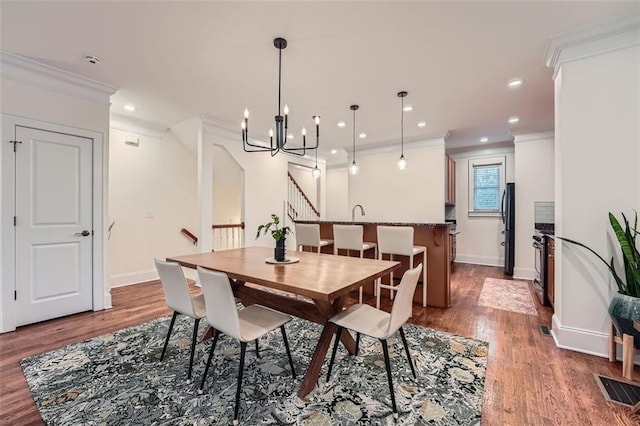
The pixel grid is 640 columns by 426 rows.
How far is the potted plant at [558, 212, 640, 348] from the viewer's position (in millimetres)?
2029

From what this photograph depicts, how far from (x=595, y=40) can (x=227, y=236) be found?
5188 mm

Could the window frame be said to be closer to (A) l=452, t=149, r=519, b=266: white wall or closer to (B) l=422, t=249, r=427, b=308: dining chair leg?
(A) l=452, t=149, r=519, b=266: white wall

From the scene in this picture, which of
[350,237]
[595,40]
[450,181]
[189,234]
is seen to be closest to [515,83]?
[595,40]

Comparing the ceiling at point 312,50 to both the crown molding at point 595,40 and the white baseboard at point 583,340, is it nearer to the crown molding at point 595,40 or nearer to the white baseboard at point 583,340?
the crown molding at point 595,40

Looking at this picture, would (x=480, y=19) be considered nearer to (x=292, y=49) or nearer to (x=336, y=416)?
(x=292, y=49)

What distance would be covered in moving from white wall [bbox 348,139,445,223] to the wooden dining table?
355 centimetres

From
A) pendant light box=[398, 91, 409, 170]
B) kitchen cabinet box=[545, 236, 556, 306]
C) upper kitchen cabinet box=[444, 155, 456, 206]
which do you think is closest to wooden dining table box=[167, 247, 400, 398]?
pendant light box=[398, 91, 409, 170]

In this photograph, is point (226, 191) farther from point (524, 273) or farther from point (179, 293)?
point (524, 273)

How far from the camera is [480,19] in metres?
2.17

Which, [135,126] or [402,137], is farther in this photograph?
[402,137]

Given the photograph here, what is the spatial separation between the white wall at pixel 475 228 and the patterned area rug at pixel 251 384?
4.49 m

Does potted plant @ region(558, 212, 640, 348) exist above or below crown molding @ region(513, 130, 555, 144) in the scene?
below

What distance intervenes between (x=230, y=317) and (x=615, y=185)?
3.15m

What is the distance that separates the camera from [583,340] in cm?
247
